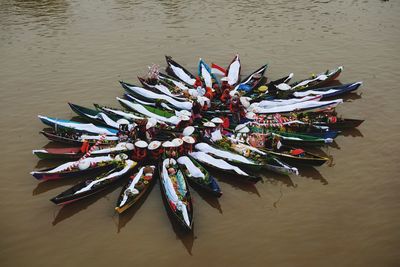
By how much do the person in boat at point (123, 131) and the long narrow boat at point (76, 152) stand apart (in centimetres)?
46

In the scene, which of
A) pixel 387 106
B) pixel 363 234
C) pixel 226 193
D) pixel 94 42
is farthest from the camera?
pixel 94 42

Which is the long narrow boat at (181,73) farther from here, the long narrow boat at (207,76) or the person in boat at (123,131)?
the person in boat at (123,131)

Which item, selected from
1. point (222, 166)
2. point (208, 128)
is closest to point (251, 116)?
point (208, 128)

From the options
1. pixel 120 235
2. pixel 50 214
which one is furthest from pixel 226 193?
pixel 50 214

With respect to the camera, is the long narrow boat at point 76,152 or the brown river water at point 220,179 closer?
the brown river water at point 220,179

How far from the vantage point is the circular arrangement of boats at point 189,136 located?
916cm

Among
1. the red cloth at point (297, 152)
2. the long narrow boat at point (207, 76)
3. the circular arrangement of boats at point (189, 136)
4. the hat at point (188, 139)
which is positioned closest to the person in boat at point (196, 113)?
the circular arrangement of boats at point (189, 136)

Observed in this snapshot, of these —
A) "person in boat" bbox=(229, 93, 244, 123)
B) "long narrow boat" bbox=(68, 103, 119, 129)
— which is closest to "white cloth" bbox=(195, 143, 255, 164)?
"person in boat" bbox=(229, 93, 244, 123)

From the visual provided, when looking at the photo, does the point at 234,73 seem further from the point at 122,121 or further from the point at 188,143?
the point at 122,121

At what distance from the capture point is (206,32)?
65.9ft

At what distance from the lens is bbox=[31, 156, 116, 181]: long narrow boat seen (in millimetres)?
9180

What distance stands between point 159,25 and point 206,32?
10.6 ft

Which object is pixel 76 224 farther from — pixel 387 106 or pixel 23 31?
pixel 23 31

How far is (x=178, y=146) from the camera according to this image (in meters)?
9.97
